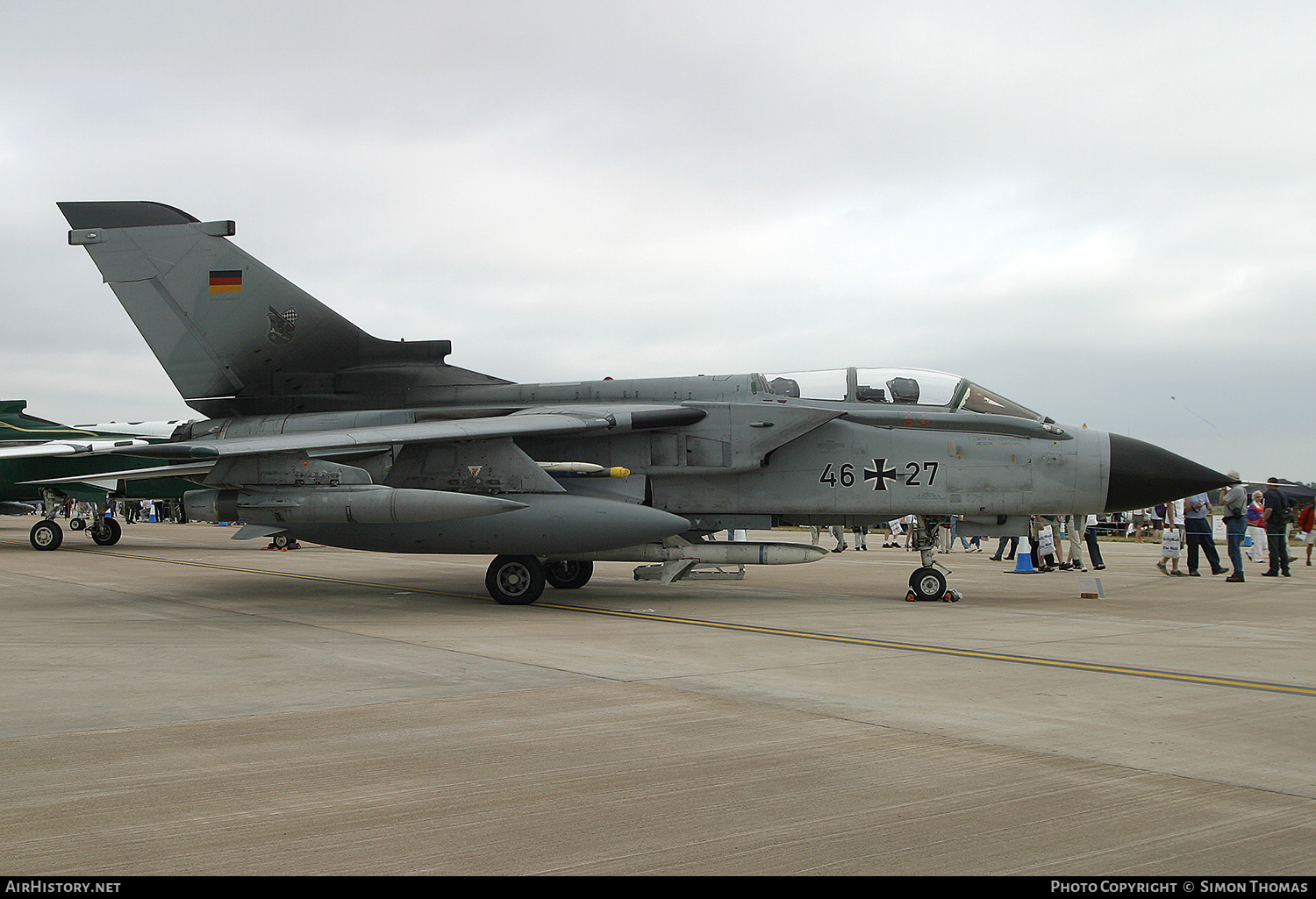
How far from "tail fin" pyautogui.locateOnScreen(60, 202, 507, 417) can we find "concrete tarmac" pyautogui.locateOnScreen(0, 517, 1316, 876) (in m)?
3.92

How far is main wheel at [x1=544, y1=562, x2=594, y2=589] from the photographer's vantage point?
533 inches

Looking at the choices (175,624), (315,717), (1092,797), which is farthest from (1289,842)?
(175,624)

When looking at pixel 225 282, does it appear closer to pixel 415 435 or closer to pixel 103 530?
pixel 415 435

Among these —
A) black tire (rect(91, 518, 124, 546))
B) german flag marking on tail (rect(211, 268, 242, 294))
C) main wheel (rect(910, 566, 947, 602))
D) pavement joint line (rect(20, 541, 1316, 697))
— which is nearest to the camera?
pavement joint line (rect(20, 541, 1316, 697))

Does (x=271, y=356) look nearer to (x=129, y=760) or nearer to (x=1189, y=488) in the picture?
(x=129, y=760)

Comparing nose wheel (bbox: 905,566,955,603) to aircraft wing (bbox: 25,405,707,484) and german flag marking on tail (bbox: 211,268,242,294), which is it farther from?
german flag marking on tail (bbox: 211,268,242,294)

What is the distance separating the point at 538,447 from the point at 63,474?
16.7 m

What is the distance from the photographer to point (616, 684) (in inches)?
242

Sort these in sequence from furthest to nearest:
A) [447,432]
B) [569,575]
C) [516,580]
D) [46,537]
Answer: [46,537] → [569,575] → [516,580] → [447,432]

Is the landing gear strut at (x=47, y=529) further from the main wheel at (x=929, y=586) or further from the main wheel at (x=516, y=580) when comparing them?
the main wheel at (x=929, y=586)

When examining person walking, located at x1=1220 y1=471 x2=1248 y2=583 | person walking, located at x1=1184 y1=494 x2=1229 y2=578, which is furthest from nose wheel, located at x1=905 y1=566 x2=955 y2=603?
person walking, located at x1=1184 y1=494 x2=1229 y2=578

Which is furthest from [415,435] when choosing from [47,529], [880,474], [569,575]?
[47,529]

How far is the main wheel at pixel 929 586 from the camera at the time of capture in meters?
12.0

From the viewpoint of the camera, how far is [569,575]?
534 inches
